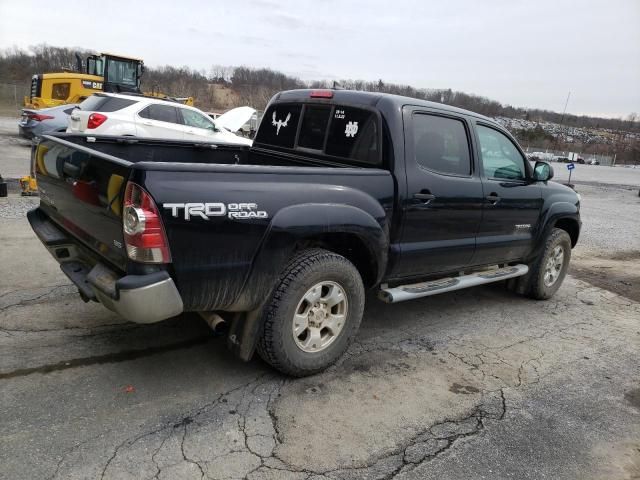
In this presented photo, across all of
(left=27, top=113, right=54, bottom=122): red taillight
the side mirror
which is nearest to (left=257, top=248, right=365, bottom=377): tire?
the side mirror

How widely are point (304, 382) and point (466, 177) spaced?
226 centimetres

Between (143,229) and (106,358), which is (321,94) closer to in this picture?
(143,229)

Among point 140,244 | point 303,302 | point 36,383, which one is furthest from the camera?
point 303,302

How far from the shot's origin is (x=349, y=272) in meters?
3.50

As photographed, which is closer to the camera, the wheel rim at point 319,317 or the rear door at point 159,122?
the wheel rim at point 319,317

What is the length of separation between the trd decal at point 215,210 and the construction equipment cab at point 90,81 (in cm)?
1780

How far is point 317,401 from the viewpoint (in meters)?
3.23

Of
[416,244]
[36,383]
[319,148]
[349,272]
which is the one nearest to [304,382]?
[349,272]

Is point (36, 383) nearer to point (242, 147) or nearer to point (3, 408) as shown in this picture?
point (3, 408)

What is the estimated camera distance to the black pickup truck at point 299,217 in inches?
107

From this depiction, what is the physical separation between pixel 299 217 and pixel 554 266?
3957 millimetres

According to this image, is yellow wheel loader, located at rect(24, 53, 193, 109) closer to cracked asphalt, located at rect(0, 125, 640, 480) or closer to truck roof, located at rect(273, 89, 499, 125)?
cracked asphalt, located at rect(0, 125, 640, 480)

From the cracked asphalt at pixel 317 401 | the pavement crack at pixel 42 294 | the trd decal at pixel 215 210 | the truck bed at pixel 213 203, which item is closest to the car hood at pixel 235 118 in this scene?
the cracked asphalt at pixel 317 401

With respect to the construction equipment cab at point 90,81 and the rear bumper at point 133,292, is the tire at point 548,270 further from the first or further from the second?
the construction equipment cab at point 90,81
